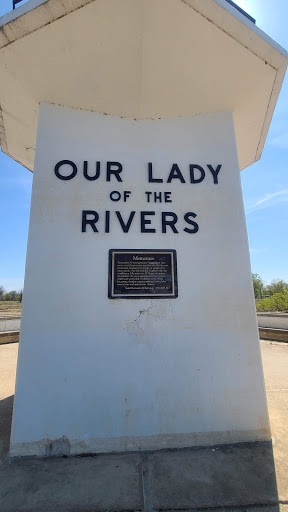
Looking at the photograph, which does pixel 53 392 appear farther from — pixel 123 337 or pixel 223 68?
pixel 223 68

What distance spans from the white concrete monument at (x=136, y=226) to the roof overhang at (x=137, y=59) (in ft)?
0.05

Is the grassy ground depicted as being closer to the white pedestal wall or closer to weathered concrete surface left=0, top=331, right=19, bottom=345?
weathered concrete surface left=0, top=331, right=19, bottom=345

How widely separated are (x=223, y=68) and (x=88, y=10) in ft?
5.94

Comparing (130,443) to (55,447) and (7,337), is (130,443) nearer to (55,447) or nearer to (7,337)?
(55,447)

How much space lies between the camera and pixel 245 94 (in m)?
3.83

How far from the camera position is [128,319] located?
10.5ft

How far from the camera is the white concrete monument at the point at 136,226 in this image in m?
3.01

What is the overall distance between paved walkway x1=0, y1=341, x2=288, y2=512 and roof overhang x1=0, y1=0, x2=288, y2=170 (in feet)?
14.3

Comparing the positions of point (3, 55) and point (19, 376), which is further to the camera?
point (3, 55)

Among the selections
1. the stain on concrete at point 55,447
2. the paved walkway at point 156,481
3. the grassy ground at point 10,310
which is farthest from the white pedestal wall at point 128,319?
the grassy ground at point 10,310

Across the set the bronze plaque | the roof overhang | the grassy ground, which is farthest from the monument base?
the grassy ground

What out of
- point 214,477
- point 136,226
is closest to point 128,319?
point 136,226

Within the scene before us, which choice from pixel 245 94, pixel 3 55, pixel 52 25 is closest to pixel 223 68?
pixel 245 94

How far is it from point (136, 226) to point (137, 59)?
6.97 ft
